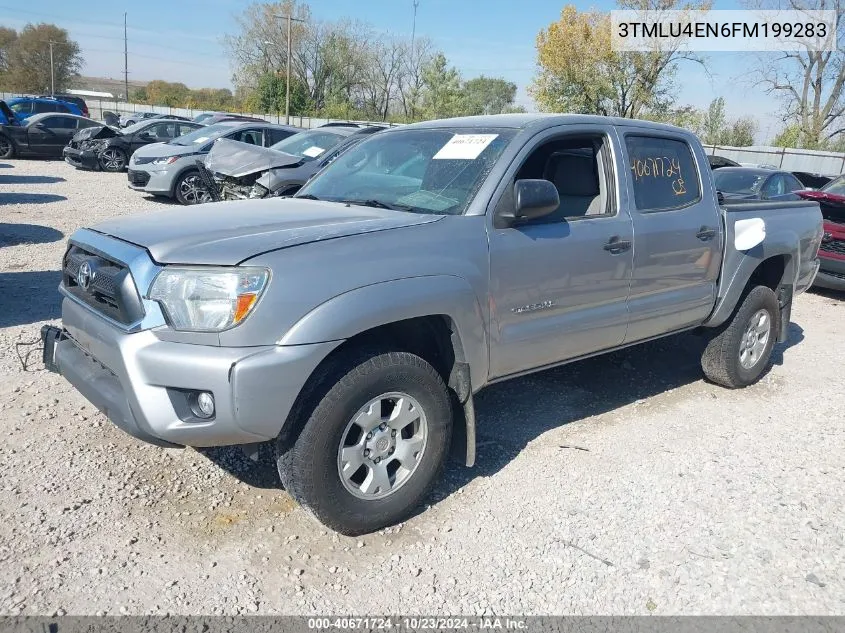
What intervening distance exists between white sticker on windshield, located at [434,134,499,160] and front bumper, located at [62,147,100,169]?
55.3 feet

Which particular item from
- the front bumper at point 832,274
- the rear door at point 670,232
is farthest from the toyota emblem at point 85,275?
the front bumper at point 832,274

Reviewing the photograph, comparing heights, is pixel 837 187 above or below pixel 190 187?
above

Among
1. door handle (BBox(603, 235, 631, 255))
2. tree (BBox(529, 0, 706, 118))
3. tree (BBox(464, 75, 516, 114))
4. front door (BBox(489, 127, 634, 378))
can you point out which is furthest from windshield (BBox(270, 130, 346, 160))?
tree (BBox(464, 75, 516, 114))

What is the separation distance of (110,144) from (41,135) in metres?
3.22

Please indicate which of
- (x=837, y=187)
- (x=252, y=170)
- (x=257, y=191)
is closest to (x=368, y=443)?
(x=252, y=170)

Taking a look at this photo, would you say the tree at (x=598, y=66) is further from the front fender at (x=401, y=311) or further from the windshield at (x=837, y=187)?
the front fender at (x=401, y=311)

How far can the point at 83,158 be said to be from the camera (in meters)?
18.0

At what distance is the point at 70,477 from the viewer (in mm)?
3418

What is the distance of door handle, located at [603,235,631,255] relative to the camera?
3.91m

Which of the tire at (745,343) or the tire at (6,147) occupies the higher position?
the tire at (6,147)

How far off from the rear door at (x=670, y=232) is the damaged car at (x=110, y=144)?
628 inches

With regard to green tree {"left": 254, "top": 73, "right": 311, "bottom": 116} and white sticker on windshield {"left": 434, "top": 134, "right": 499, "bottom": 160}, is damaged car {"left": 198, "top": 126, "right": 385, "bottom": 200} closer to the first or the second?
white sticker on windshield {"left": 434, "top": 134, "right": 499, "bottom": 160}

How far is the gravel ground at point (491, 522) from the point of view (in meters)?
2.77

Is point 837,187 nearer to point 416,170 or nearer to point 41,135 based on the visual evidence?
point 416,170
